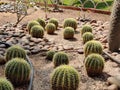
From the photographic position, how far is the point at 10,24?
392 inches

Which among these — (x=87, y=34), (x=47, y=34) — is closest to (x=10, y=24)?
(x=47, y=34)

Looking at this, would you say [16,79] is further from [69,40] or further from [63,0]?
[63,0]

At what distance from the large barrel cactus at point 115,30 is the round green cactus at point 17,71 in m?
2.55

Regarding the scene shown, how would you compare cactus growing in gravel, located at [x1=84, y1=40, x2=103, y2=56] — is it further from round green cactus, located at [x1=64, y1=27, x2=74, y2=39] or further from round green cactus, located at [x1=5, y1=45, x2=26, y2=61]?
round green cactus, located at [x1=64, y1=27, x2=74, y2=39]

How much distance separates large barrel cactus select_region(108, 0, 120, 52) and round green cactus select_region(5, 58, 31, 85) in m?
2.55

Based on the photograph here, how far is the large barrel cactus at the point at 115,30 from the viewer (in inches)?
281

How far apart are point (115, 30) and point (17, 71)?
2.83m

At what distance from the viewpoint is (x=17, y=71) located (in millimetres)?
5387

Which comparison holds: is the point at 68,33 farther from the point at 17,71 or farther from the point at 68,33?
the point at 17,71

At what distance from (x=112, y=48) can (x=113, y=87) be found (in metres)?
1.98

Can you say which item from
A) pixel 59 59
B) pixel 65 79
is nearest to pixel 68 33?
pixel 59 59

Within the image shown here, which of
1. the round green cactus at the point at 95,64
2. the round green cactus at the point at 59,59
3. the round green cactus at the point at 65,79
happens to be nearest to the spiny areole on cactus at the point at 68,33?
the round green cactus at the point at 59,59

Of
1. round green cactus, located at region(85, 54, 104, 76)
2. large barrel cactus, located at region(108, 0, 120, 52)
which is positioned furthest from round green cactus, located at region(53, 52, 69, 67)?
large barrel cactus, located at region(108, 0, 120, 52)

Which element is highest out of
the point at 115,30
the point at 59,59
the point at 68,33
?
the point at 115,30
